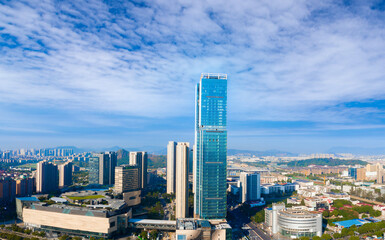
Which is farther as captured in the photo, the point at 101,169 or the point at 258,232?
the point at 101,169

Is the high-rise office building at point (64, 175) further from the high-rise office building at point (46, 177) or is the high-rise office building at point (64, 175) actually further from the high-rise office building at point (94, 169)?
the high-rise office building at point (94, 169)

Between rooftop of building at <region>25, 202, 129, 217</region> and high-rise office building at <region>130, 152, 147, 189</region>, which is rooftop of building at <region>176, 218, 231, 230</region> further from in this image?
high-rise office building at <region>130, 152, 147, 189</region>

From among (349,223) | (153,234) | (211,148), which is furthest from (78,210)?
(349,223)

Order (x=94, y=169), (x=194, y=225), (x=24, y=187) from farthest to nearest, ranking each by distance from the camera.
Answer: (x=94, y=169), (x=24, y=187), (x=194, y=225)

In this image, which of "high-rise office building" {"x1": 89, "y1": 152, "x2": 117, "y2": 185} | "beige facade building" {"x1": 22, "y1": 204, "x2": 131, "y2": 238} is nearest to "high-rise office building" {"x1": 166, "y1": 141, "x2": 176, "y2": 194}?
"high-rise office building" {"x1": 89, "y1": 152, "x2": 117, "y2": 185}

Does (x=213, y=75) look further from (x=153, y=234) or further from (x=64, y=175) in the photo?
(x=64, y=175)

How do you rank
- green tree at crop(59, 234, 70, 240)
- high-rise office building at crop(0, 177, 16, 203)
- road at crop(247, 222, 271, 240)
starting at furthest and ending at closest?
high-rise office building at crop(0, 177, 16, 203) → road at crop(247, 222, 271, 240) → green tree at crop(59, 234, 70, 240)

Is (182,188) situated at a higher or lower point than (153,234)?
higher
